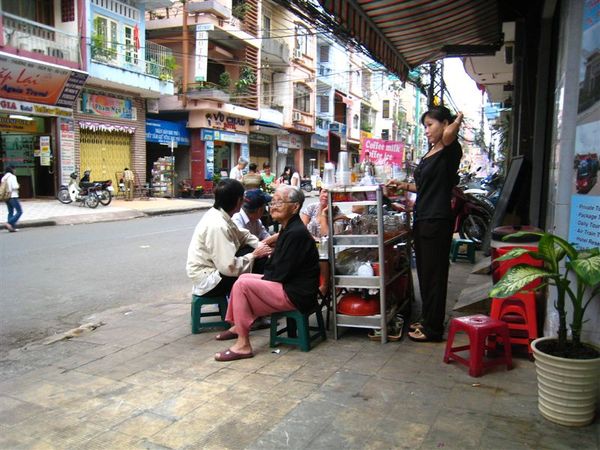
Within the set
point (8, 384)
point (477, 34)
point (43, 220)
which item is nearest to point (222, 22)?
point (43, 220)

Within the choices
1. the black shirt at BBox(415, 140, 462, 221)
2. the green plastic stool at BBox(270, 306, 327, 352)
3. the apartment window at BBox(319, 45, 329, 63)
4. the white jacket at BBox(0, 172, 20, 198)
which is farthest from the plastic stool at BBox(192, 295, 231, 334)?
the apartment window at BBox(319, 45, 329, 63)

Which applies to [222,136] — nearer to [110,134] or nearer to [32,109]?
[110,134]

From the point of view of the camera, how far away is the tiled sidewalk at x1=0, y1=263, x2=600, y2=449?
103 inches

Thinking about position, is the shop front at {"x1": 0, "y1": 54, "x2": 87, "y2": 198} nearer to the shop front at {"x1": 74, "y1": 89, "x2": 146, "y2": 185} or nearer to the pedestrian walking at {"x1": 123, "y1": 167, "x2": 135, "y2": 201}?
the shop front at {"x1": 74, "y1": 89, "x2": 146, "y2": 185}

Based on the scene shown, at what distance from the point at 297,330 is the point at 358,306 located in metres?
0.54

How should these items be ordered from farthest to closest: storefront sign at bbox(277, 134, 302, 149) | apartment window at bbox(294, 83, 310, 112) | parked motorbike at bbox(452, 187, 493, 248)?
apartment window at bbox(294, 83, 310, 112) → storefront sign at bbox(277, 134, 302, 149) → parked motorbike at bbox(452, 187, 493, 248)

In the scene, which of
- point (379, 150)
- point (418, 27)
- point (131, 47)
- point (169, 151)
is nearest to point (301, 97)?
point (169, 151)

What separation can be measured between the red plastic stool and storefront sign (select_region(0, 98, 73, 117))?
1663 centimetres

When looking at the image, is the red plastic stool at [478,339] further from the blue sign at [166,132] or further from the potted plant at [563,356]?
the blue sign at [166,132]

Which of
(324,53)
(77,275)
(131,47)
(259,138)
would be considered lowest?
(77,275)

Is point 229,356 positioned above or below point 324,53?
below

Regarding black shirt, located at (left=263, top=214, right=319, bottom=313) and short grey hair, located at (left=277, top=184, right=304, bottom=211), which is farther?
short grey hair, located at (left=277, top=184, right=304, bottom=211)

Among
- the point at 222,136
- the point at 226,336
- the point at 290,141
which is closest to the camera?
the point at 226,336

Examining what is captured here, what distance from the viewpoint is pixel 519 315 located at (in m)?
3.65
